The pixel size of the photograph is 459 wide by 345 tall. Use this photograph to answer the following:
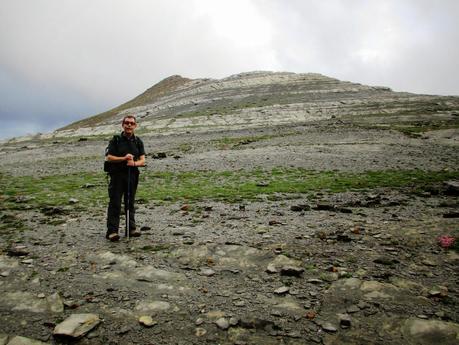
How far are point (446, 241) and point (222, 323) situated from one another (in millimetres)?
6270

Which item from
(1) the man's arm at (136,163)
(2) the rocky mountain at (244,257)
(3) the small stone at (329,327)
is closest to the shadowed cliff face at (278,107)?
(2) the rocky mountain at (244,257)

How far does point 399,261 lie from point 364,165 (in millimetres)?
16741

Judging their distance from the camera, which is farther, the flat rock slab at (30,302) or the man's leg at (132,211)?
the man's leg at (132,211)

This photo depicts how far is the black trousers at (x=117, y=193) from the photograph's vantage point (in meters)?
10.3

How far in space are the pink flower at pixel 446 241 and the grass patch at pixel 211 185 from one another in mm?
7400

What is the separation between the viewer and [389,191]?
16.0 metres

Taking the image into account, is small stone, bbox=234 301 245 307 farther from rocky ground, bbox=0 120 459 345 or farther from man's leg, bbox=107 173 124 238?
man's leg, bbox=107 173 124 238

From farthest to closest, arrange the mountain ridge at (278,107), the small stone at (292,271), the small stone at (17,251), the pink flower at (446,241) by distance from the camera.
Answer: the mountain ridge at (278,107)
the small stone at (17,251)
the pink flower at (446,241)
the small stone at (292,271)

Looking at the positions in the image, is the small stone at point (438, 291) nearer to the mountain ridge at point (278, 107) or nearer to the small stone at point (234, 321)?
the small stone at point (234, 321)

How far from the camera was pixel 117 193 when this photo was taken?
10.6 meters

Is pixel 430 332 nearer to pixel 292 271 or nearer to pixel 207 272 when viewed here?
pixel 292 271

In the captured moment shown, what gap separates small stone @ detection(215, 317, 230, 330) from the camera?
5.77m

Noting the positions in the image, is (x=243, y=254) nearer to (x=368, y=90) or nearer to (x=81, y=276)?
(x=81, y=276)

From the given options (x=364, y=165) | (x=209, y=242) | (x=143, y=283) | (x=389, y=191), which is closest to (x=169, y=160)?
(x=364, y=165)
